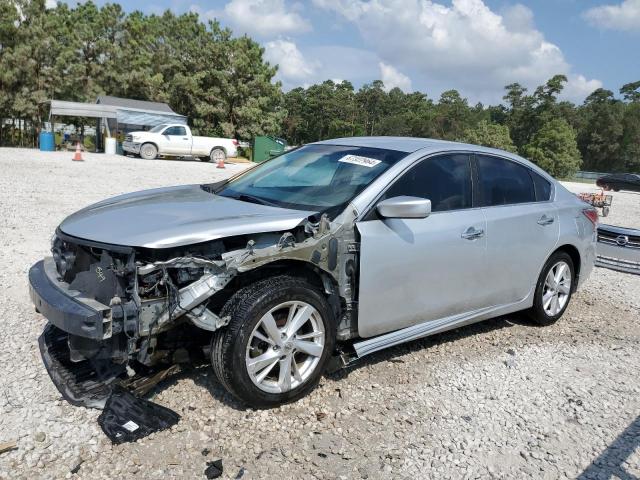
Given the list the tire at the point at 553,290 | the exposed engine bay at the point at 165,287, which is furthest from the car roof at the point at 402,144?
the tire at the point at 553,290

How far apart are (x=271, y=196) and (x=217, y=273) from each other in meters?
1.10

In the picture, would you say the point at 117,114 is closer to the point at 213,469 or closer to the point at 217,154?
the point at 217,154

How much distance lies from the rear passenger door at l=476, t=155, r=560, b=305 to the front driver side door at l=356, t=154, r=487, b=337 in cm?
16

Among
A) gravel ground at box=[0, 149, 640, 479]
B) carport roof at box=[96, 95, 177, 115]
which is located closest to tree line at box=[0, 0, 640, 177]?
carport roof at box=[96, 95, 177, 115]

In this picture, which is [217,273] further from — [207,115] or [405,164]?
[207,115]

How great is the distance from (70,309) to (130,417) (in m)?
0.72

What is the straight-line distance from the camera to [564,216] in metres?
5.06

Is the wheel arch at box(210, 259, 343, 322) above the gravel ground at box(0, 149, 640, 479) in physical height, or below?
above

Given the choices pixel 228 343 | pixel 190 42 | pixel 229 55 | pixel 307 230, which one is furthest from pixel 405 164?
pixel 190 42

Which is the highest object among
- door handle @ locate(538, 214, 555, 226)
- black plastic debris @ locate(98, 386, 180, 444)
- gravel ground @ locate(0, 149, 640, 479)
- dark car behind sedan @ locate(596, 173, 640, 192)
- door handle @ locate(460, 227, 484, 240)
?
door handle @ locate(538, 214, 555, 226)

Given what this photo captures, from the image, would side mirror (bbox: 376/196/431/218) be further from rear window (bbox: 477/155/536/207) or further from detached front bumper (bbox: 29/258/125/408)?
detached front bumper (bbox: 29/258/125/408)

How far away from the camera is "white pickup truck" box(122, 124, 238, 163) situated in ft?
82.2

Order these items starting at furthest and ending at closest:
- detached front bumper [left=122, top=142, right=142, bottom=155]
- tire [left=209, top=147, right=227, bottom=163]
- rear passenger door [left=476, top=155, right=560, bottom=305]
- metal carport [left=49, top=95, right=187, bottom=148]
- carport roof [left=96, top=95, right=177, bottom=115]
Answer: carport roof [left=96, top=95, right=177, bottom=115] → metal carport [left=49, top=95, right=187, bottom=148] → tire [left=209, top=147, right=227, bottom=163] → detached front bumper [left=122, top=142, right=142, bottom=155] → rear passenger door [left=476, top=155, right=560, bottom=305]

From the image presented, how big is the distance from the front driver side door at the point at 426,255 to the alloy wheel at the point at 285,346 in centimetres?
39
